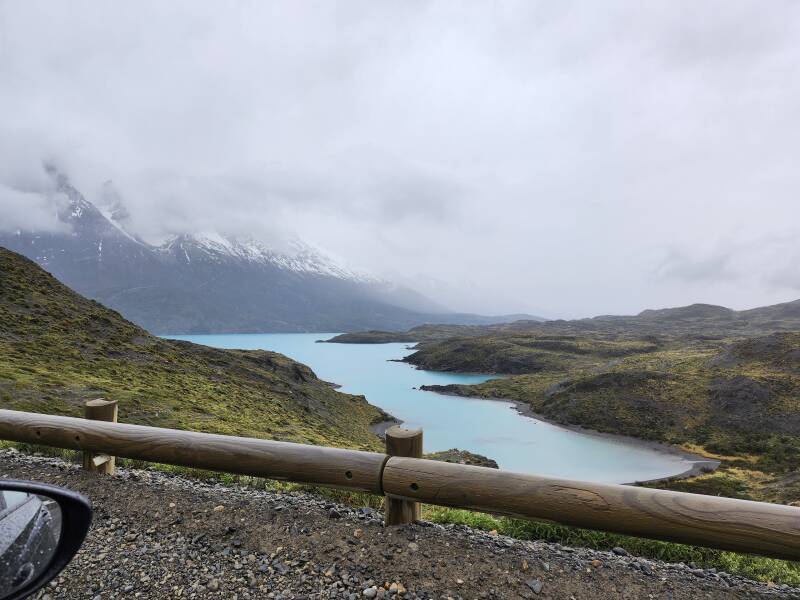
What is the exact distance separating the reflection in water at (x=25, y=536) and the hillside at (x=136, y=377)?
1504 centimetres

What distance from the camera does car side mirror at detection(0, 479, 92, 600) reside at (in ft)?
6.97

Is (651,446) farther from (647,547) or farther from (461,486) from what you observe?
(461,486)

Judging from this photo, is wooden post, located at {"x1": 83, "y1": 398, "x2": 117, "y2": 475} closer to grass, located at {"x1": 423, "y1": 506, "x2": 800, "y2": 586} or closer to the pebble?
grass, located at {"x1": 423, "y1": 506, "x2": 800, "y2": 586}

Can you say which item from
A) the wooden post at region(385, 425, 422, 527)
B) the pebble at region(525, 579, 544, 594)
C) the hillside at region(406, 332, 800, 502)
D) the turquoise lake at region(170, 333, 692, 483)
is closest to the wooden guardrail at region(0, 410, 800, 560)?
the wooden post at region(385, 425, 422, 527)

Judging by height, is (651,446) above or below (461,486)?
below

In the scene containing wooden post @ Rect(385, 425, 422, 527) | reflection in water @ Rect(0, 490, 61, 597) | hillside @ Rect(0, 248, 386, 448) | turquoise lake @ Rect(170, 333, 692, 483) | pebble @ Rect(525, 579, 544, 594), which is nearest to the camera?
reflection in water @ Rect(0, 490, 61, 597)

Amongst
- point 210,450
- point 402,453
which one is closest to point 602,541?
point 402,453

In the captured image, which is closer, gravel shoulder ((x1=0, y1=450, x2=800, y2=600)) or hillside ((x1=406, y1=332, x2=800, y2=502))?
gravel shoulder ((x1=0, y1=450, x2=800, y2=600))

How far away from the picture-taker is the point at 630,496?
376 cm

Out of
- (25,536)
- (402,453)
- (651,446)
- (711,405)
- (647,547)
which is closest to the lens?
(25,536)

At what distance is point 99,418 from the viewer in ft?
20.0

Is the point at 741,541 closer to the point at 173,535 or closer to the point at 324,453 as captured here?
the point at 324,453

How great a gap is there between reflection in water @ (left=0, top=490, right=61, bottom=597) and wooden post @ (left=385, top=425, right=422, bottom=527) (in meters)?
2.97

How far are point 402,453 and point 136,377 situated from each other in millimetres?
32189
